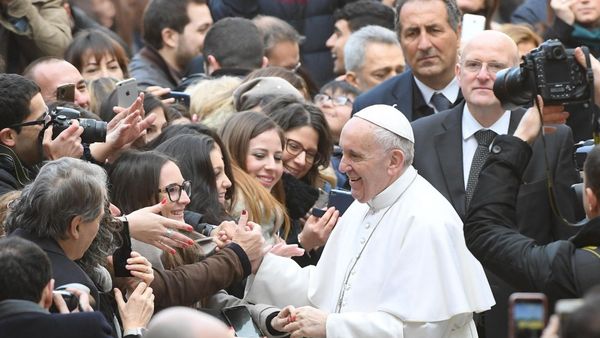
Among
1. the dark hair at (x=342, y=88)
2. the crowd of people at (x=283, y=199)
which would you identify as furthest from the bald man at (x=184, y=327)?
the dark hair at (x=342, y=88)

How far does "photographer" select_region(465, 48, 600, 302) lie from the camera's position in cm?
580

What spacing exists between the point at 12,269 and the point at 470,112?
336 centimetres

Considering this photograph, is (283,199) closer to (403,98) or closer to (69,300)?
(403,98)

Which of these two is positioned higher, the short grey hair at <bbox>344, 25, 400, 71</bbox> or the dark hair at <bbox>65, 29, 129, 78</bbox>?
the dark hair at <bbox>65, 29, 129, 78</bbox>

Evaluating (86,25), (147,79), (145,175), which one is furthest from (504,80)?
(86,25)

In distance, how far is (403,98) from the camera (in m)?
8.91

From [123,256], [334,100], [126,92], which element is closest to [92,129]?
[123,256]

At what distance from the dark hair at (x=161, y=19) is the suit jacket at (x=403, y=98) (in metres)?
2.24

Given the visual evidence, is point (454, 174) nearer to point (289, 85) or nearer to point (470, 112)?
point (470, 112)

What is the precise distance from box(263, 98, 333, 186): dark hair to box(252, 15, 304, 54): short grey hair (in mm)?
2287

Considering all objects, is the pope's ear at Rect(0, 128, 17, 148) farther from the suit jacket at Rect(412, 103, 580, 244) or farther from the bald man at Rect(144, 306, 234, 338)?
the bald man at Rect(144, 306, 234, 338)

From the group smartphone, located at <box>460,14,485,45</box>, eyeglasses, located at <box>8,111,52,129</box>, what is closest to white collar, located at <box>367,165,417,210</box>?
eyeglasses, located at <box>8,111,52,129</box>

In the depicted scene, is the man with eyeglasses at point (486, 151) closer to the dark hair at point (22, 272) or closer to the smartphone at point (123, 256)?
the smartphone at point (123, 256)

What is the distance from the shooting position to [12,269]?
4988 millimetres
